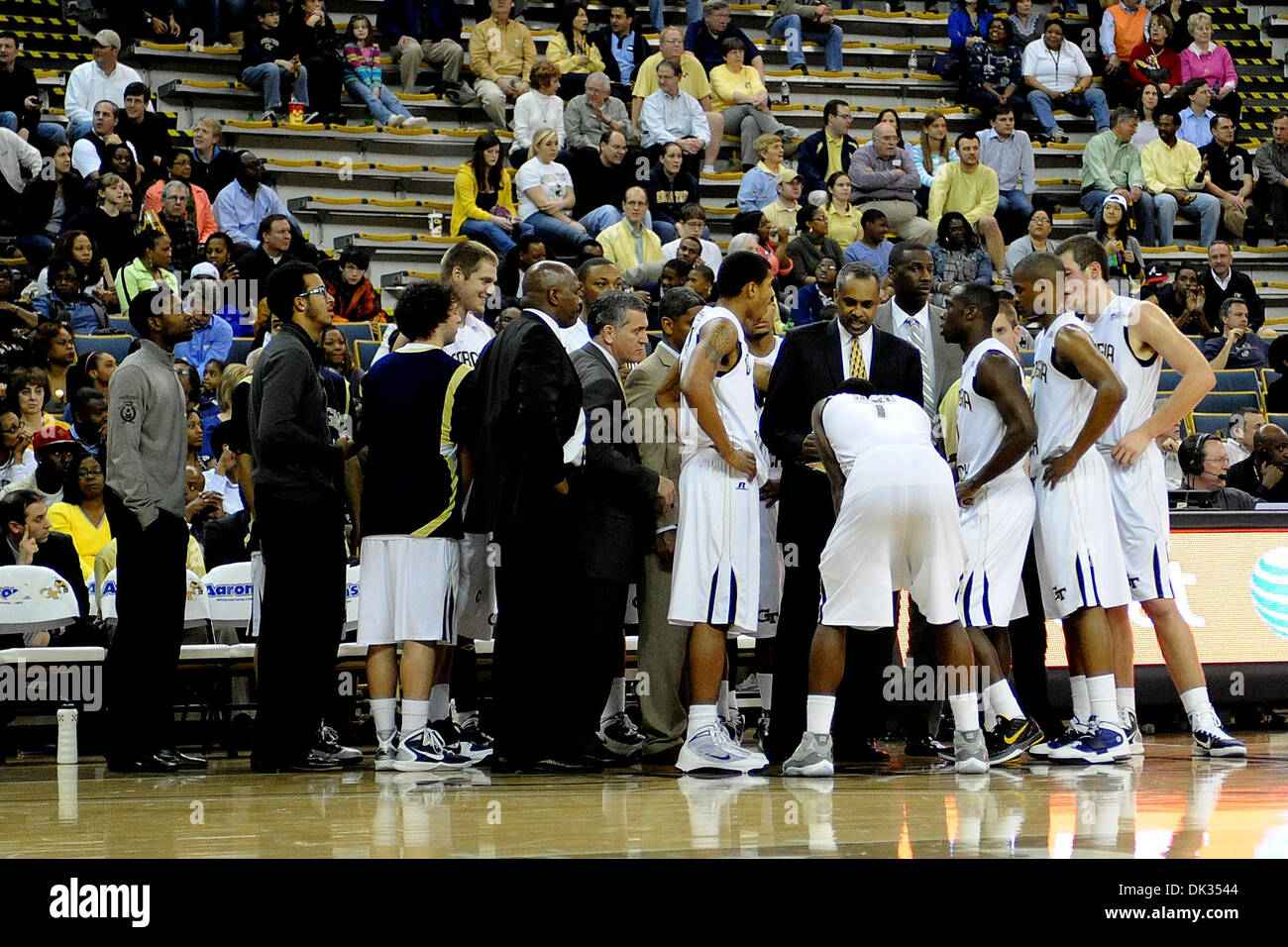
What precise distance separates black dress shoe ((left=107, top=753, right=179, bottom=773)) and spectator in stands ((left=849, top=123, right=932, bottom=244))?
10.5 meters

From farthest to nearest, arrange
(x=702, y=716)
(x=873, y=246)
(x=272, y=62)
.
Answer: (x=272, y=62)
(x=873, y=246)
(x=702, y=716)

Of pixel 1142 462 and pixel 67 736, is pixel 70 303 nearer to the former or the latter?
pixel 67 736

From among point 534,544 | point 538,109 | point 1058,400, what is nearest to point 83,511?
point 534,544

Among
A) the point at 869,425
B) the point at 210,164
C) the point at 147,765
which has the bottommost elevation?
the point at 147,765

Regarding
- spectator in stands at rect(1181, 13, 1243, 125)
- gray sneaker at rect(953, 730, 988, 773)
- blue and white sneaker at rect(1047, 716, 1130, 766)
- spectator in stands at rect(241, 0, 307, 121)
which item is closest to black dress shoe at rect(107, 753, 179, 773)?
gray sneaker at rect(953, 730, 988, 773)

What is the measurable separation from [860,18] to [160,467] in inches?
593

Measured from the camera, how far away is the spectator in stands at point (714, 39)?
1803cm

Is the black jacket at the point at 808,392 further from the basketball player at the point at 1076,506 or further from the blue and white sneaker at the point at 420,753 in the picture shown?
the blue and white sneaker at the point at 420,753

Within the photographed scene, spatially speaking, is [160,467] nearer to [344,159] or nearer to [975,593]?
[975,593]

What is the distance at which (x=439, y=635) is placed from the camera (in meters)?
7.03

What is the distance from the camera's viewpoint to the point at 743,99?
17703 millimetres

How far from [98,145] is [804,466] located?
9184 mm

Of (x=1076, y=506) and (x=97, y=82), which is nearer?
(x=1076, y=506)

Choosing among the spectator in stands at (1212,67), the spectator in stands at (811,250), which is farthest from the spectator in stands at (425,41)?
the spectator in stands at (1212,67)
